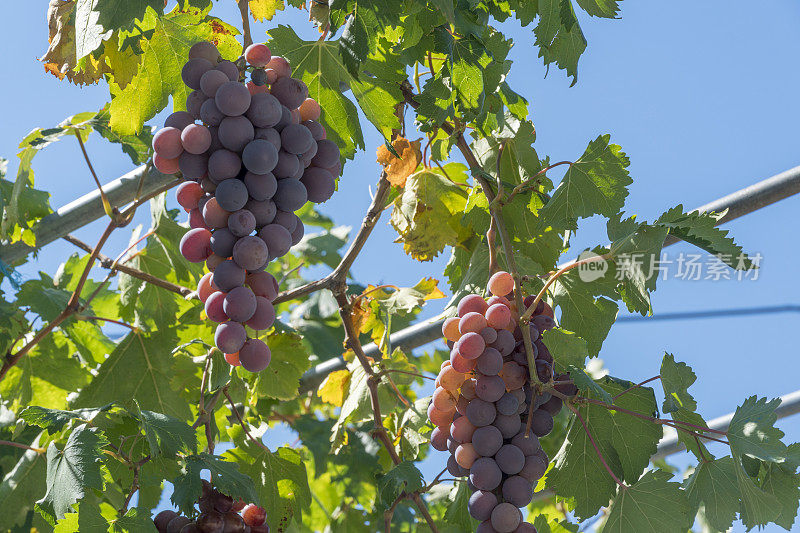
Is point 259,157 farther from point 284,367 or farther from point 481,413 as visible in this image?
point 284,367

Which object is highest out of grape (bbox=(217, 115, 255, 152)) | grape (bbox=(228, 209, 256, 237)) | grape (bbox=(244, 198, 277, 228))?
grape (bbox=(217, 115, 255, 152))

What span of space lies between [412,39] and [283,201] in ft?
1.01

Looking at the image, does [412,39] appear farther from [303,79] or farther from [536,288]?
[536,288]

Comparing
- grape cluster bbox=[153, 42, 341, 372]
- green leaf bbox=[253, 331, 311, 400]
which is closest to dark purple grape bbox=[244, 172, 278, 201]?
grape cluster bbox=[153, 42, 341, 372]

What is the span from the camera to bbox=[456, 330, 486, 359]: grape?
0.91 metres

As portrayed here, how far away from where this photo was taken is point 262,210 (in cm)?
82

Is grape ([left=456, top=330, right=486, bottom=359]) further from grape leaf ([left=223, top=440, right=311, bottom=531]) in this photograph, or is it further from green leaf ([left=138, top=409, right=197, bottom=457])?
grape leaf ([left=223, top=440, right=311, bottom=531])

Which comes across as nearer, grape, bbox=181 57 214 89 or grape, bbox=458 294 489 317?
grape, bbox=181 57 214 89

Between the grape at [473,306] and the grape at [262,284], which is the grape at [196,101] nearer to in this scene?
the grape at [262,284]

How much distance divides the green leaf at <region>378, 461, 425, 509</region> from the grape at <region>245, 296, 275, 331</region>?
400mm

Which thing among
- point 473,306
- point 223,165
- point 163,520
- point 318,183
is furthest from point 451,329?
point 163,520

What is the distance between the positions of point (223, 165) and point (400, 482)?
20.4 inches

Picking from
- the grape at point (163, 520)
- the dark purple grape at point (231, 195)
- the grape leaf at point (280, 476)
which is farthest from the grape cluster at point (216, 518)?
the dark purple grape at point (231, 195)

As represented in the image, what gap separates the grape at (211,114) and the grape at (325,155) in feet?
0.40
